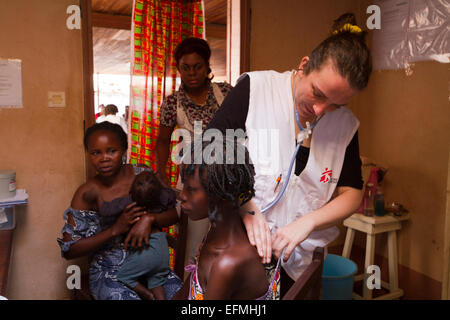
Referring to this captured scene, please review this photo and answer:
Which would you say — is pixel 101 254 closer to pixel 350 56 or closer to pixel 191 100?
pixel 191 100

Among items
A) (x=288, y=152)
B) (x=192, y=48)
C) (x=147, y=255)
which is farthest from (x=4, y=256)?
(x=192, y=48)

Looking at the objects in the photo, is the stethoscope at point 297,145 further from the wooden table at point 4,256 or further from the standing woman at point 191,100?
the standing woman at point 191,100

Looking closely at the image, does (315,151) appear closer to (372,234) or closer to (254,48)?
(372,234)

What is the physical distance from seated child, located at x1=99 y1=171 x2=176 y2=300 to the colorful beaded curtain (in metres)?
0.99

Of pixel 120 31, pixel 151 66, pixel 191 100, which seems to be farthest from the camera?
pixel 120 31

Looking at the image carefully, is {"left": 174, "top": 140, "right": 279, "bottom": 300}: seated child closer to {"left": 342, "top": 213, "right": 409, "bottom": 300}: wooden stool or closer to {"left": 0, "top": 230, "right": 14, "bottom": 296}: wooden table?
{"left": 0, "top": 230, "right": 14, "bottom": 296}: wooden table

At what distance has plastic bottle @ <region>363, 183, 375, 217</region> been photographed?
2580 mm

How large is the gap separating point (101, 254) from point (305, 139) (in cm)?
109

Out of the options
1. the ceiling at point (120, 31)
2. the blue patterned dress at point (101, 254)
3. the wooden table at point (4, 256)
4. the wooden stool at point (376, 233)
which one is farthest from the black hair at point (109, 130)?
the ceiling at point (120, 31)

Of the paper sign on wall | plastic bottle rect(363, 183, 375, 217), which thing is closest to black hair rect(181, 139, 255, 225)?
the paper sign on wall

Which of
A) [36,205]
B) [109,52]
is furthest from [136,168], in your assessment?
[109,52]

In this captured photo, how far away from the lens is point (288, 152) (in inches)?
48.0

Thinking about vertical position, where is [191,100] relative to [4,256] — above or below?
above
